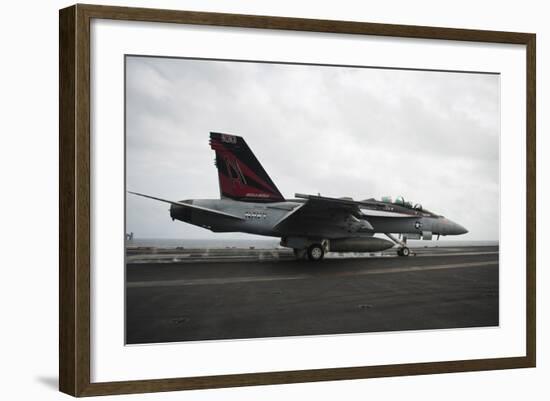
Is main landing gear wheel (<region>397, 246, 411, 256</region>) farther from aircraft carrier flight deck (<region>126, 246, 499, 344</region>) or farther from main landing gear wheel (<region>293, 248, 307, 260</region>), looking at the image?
main landing gear wheel (<region>293, 248, 307, 260</region>)

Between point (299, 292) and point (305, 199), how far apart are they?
Answer: 1017 millimetres

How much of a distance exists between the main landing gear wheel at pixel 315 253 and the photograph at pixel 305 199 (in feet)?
0.12

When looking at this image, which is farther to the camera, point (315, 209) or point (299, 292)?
point (315, 209)

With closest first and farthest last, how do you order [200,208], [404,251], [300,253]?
1. [200,208]
2. [300,253]
3. [404,251]

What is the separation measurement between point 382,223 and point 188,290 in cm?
254

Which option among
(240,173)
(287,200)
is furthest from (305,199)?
(240,173)

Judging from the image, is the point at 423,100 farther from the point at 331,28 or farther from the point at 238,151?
the point at 238,151

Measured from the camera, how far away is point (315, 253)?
7.85 metres

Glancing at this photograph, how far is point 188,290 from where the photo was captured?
699 centimetres

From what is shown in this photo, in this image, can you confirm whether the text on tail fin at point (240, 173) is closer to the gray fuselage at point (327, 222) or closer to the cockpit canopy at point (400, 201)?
the gray fuselage at point (327, 222)

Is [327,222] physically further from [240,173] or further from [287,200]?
[240,173]

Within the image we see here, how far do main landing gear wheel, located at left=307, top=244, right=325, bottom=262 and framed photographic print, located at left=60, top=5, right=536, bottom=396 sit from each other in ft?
0.16

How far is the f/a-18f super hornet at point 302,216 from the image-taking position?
7270 mm

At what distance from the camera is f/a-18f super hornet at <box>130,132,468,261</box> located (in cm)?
727
